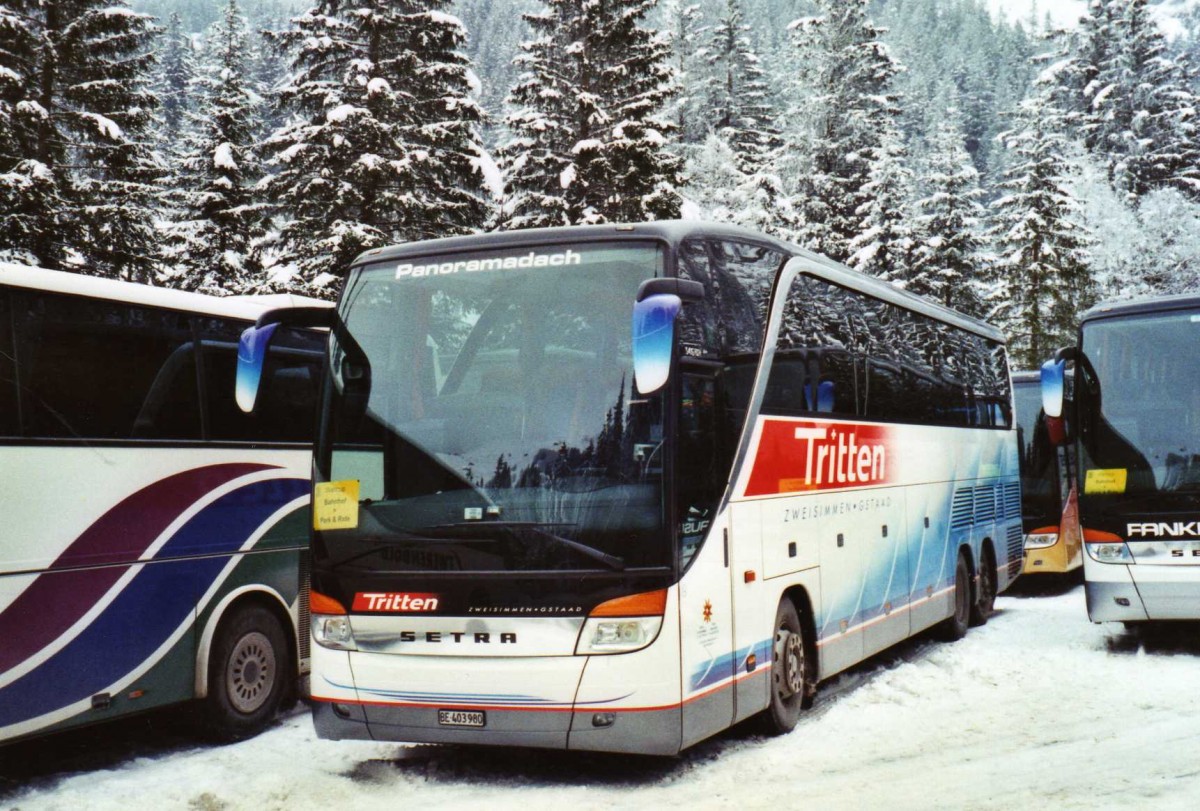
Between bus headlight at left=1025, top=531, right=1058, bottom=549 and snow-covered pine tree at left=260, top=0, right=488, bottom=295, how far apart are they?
45.3ft

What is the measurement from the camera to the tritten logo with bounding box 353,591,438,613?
23.2ft

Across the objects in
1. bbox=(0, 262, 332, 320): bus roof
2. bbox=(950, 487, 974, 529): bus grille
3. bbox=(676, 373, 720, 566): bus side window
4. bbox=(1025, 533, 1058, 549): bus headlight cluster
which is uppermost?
bbox=(0, 262, 332, 320): bus roof

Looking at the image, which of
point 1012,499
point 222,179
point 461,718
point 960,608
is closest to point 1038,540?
point 1012,499

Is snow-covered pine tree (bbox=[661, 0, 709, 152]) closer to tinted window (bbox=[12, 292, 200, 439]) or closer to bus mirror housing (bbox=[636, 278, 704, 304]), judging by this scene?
tinted window (bbox=[12, 292, 200, 439])

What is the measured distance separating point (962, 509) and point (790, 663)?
5.76 metres

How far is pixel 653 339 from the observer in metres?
6.09

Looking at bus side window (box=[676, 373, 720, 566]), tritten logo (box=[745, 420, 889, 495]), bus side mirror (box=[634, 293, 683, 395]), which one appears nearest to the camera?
bus side mirror (box=[634, 293, 683, 395])

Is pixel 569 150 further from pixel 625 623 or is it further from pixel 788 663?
Answer: pixel 625 623

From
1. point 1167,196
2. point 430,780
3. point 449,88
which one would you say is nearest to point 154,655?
point 430,780

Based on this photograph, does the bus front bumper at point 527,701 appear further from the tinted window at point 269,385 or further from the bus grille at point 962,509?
the bus grille at point 962,509

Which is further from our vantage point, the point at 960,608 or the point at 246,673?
the point at 960,608

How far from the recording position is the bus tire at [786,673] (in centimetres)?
827

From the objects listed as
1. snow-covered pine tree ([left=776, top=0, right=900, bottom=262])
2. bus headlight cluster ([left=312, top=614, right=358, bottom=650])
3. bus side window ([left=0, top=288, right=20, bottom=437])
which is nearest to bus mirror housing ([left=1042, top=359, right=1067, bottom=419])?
bus headlight cluster ([left=312, top=614, right=358, bottom=650])

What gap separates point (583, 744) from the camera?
684cm
